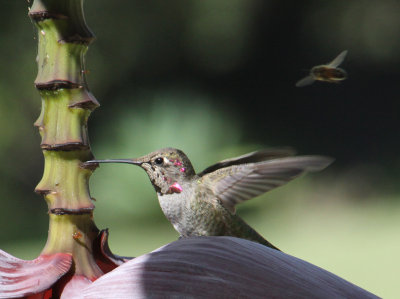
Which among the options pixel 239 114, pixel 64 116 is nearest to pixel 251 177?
pixel 64 116

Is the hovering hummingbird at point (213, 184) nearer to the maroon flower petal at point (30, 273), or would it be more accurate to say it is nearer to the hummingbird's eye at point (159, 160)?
the hummingbird's eye at point (159, 160)

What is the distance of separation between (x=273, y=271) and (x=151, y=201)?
3.34m

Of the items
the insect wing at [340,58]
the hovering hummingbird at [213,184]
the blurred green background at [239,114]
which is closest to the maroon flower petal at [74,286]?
the hovering hummingbird at [213,184]

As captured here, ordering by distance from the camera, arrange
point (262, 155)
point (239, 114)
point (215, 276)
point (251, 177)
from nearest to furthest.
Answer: point (215, 276) → point (262, 155) → point (251, 177) → point (239, 114)

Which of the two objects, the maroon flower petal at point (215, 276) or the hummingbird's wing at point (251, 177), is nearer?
the maroon flower petal at point (215, 276)

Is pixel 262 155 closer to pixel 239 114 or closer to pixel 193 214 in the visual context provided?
pixel 193 214

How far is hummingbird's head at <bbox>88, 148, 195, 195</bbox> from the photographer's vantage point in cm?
71

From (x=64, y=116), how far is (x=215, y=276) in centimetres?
13

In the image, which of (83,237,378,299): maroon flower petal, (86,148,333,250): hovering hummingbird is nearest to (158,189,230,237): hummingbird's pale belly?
(86,148,333,250): hovering hummingbird

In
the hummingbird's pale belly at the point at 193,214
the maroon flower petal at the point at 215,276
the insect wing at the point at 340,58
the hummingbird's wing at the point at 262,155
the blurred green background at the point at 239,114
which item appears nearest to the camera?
the maroon flower petal at the point at 215,276

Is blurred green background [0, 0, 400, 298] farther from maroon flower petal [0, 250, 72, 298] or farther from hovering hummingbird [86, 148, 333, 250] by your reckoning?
maroon flower petal [0, 250, 72, 298]

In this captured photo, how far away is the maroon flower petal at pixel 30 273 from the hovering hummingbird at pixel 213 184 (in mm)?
250

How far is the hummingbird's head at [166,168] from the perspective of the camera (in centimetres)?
71

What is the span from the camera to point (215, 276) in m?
0.34
